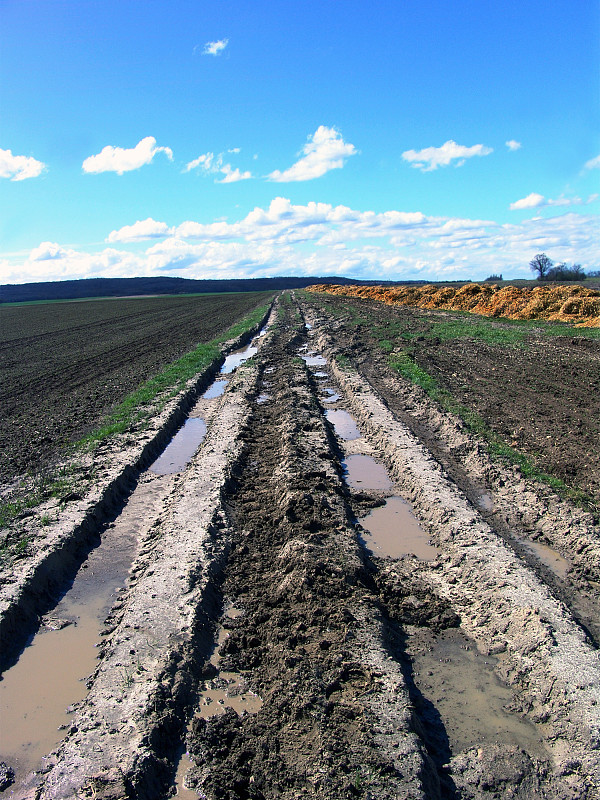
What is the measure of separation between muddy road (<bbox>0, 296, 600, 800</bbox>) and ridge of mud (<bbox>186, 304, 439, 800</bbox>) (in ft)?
0.05

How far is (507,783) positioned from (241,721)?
6.01ft

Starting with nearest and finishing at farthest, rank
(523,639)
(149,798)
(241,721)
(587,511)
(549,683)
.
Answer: (149,798) < (241,721) < (549,683) < (523,639) < (587,511)

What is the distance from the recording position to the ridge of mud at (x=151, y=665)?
3486mm

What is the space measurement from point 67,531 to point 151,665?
2853 mm

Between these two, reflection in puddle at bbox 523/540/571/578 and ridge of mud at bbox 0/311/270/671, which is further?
reflection in puddle at bbox 523/540/571/578

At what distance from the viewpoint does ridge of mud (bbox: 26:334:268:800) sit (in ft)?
11.4

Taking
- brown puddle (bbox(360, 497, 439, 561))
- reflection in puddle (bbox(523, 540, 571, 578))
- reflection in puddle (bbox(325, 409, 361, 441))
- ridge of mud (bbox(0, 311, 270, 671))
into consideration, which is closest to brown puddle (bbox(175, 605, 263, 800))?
ridge of mud (bbox(0, 311, 270, 671))

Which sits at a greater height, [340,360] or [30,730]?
[340,360]

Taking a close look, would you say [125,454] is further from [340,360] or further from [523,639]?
[340,360]

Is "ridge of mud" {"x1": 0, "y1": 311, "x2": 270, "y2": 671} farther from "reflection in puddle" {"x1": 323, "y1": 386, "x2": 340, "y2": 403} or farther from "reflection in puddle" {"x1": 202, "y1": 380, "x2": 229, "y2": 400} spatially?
"reflection in puddle" {"x1": 323, "y1": 386, "x2": 340, "y2": 403}

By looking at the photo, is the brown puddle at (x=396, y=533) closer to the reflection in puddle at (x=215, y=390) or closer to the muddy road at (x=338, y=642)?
the muddy road at (x=338, y=642)

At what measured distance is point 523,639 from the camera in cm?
467

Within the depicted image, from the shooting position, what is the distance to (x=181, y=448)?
34.8 feet

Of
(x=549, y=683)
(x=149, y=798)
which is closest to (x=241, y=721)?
(x=149, y=798)
